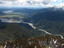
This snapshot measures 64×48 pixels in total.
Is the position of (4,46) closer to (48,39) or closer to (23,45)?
(23,45)

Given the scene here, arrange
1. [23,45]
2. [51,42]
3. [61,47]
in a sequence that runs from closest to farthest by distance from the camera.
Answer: [23,45] → [61,47] → [51,42]

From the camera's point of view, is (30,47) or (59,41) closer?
(30,47)

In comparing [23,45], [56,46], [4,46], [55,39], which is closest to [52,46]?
[56,46]

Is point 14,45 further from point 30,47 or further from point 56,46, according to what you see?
point 56,46

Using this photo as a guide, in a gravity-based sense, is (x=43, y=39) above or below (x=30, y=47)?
below

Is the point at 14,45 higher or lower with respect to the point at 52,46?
higher

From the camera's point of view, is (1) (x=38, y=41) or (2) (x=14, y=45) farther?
(1) (x=38, y=41)

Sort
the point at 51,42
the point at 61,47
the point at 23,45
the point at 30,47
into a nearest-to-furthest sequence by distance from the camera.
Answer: the point at 30,47
the point at 23,45
the point at 61,47
the point at 51,42

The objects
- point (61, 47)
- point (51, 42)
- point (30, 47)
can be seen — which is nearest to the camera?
point (30, 47)

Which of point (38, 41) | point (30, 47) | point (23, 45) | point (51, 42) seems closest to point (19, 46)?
point (23, 45)
